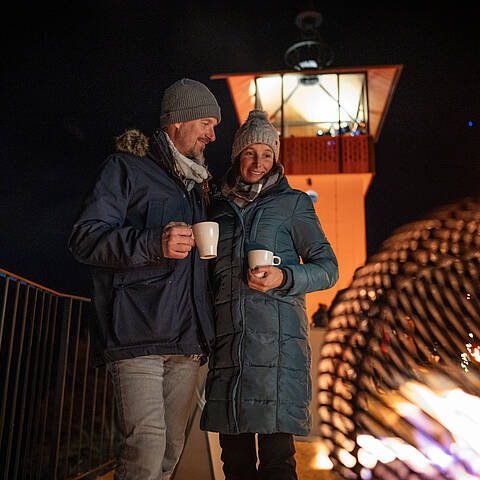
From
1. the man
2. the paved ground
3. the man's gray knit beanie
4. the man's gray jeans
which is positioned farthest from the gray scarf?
the paved ground

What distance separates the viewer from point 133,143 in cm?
187

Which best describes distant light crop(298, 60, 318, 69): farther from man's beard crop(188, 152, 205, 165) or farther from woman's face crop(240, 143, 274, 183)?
man's beard crop(188, 152, 205, 165)

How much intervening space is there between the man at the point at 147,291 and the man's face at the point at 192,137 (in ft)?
0.35

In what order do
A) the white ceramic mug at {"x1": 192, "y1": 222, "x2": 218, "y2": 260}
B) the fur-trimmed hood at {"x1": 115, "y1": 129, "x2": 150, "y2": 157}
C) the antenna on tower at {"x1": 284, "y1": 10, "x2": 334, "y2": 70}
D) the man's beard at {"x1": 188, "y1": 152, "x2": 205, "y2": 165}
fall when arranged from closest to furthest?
1. the white ceramic mug at {"x1": 192, "y1": 222, "x2": 218, "y2": 260}
2. the fur-trimmed hood at {"x1": 115, "y1": 129, "x2": 150, "y2": 157}
3. the man's beard at {"x1": 188, "y1": 152, "x2": 205, "y2": 165}
4. the antenna on tower at {"x1": 284, "y1": 10, "x2": 334, "y2": 70}

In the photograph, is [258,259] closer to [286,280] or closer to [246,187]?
[286,280]

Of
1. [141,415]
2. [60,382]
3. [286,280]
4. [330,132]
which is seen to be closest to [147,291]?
[141,415]

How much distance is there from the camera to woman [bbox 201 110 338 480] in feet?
5.65

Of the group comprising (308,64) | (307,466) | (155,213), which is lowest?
(307,466)

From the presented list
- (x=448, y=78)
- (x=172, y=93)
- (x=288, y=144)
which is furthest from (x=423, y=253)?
(x=448, y=78)

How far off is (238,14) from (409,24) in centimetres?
468

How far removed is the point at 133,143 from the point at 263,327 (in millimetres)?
909

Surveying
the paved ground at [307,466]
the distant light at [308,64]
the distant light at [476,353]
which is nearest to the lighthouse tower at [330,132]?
the distant light at [308,64]

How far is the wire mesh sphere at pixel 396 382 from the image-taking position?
836 millimetres

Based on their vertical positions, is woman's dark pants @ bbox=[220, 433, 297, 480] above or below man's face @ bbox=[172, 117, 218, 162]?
below
